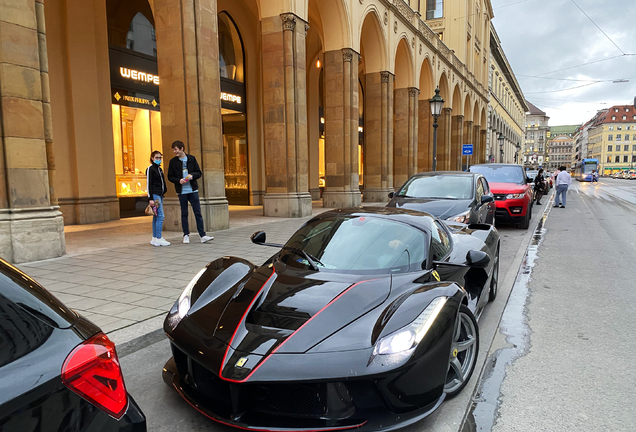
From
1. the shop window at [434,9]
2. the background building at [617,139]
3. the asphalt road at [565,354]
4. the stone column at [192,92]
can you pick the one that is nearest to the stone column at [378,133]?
the stone column at [192,92]

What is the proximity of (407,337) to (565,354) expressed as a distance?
7.17 ft

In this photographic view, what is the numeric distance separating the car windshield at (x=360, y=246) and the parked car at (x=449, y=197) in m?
4.09

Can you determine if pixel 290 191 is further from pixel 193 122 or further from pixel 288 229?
pixel 193 122

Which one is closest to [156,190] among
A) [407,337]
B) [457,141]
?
[407,337]

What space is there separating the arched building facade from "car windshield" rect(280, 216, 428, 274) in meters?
5.76

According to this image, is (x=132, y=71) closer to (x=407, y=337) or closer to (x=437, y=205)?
(x=437, y=205)

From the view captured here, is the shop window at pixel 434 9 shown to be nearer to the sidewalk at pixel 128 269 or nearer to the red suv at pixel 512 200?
the red suv at pixel 512 200

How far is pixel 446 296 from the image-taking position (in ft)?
8.90

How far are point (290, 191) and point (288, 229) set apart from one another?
3349 millimetres

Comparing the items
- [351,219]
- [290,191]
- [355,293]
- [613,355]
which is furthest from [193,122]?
[613,355]

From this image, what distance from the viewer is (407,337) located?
226cm

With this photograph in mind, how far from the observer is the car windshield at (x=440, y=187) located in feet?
26.9

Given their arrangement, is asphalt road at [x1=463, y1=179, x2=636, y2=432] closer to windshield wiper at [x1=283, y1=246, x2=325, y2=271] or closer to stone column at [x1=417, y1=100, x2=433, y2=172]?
windshield wiper at [x1=283, y1=246, x2=325, y2=271]

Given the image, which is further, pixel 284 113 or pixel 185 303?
pixel 284 113
